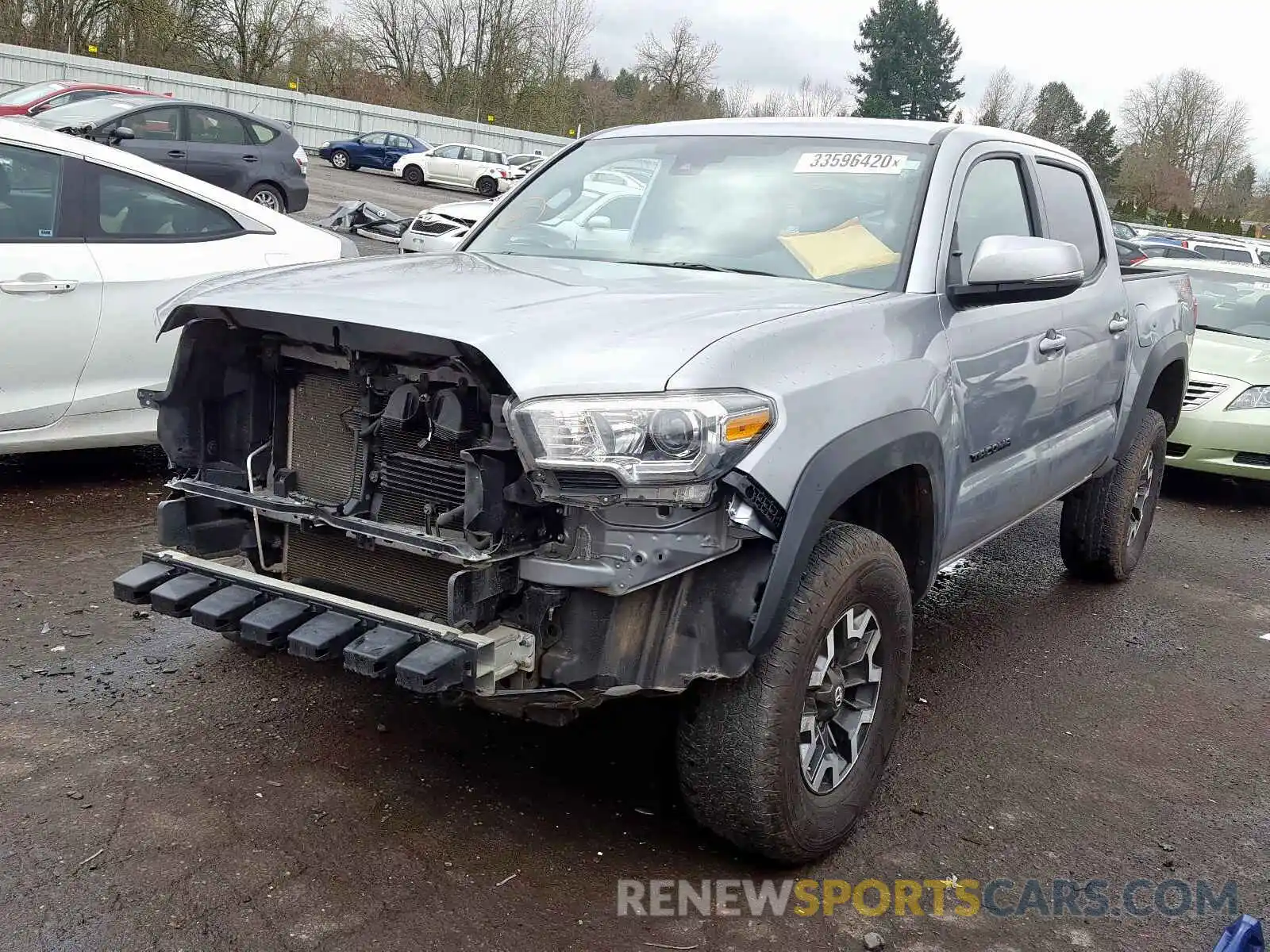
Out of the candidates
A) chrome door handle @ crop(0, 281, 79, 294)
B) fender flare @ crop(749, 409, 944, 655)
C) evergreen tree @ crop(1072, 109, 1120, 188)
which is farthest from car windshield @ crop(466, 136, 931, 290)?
evergreen tree @ crop(1072, 109, 1120, 188)

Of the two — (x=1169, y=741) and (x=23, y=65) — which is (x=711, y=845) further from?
(x=23, y=65)

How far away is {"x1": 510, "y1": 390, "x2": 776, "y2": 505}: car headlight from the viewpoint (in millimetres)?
2666

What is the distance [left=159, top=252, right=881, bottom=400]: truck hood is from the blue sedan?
1391 inches

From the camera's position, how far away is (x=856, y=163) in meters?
4.08

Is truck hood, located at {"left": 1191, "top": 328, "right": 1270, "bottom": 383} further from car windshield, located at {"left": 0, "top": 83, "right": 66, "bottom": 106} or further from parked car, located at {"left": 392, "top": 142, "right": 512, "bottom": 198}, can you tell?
parked car, located at {"left": 392, "top": 142, "right": 512, "bottom": 198}

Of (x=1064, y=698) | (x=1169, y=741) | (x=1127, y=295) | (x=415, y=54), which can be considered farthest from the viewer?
(x=415, y=54)

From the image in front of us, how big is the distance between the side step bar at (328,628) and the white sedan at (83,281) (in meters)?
2.54

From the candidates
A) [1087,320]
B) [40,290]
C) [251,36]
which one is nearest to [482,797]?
[1087,320]

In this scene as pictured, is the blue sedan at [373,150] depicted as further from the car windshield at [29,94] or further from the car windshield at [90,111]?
the car windshield at [90,111]

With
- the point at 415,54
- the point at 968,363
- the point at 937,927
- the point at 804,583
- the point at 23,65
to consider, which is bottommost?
the point at 937,927

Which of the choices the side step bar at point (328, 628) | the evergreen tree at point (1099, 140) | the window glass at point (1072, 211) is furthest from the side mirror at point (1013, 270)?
the evergreen tree at point (1099, 140)

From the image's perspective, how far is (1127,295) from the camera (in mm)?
5363

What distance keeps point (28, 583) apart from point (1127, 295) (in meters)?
4.70

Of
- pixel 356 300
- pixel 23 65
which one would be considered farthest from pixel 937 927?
pixel 23 65
